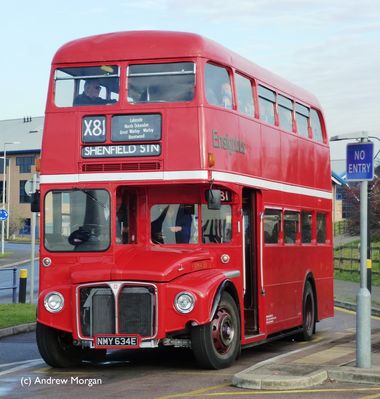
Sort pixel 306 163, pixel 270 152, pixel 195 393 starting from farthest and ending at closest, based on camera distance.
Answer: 1. pixel 306 163
2. pixel 270 152
3. pixel 195 393

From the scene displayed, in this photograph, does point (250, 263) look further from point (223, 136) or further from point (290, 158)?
point (290, 158)

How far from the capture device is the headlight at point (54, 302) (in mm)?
12727

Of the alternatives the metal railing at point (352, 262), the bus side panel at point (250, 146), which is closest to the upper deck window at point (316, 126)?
the bus side panel at point (250, 146)

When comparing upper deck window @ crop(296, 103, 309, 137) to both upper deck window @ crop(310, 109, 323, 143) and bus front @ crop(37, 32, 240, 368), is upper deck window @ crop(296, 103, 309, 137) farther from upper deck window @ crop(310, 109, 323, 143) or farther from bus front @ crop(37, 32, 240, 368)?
bus front @ crop(37, 32, 240, 368)

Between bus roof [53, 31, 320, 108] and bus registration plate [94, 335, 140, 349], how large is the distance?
150 inches

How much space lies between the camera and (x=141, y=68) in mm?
13430

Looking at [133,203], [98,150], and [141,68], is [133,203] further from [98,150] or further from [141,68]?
[141,68]

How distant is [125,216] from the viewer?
1353 centimetres

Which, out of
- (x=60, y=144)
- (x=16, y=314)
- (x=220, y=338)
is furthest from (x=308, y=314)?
(x=60, y=144)

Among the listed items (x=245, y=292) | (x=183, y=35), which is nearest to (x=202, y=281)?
(x=245, y=292)

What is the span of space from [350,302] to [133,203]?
17.3 metres

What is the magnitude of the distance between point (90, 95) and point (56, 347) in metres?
3.46

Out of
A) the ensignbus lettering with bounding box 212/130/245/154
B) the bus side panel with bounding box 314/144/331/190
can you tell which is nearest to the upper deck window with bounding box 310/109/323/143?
the bus side panel with bounding box 314/144/331/190

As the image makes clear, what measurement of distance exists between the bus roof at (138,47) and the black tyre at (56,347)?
12.3 feet
